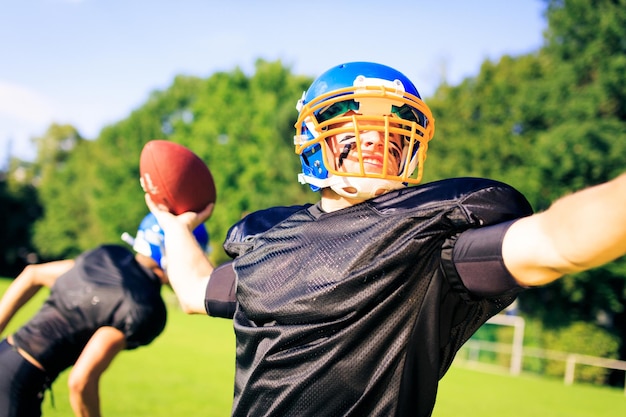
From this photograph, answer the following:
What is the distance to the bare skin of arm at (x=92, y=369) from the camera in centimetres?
420

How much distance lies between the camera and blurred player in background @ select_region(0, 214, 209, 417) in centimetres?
417

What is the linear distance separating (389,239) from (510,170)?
26.2m

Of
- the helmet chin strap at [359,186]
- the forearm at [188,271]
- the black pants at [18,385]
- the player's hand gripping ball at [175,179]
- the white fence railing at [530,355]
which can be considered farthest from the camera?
the white fence railing at [530,355]

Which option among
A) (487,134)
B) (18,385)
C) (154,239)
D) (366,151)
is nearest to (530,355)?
(487,134)

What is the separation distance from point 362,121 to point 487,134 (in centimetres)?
2679

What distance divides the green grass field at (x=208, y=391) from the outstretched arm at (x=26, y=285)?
9.49ft

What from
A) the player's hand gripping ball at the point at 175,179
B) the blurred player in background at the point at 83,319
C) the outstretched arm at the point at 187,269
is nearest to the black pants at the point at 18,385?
the blurred player in background at the point at 83,319

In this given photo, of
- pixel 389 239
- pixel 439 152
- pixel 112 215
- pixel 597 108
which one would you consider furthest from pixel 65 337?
pixel 112 215

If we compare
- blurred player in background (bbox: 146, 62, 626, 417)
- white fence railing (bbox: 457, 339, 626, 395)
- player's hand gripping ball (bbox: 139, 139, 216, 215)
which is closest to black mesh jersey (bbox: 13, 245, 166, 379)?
player's hand gripping ball (bbox: 139, 139, 216, 215)

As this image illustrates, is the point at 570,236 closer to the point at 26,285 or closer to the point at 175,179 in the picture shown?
the point at 175,179

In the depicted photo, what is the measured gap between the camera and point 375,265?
5.81ft

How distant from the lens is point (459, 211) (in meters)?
1.73

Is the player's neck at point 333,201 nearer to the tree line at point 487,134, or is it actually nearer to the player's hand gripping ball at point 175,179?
the player's hand gripping ball at point 175,179

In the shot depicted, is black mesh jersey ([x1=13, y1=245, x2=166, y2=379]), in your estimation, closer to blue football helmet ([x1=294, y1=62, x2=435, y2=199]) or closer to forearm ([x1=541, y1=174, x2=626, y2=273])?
blue football helmet ([x1=294, y1=62, x2=435, y2=199])
